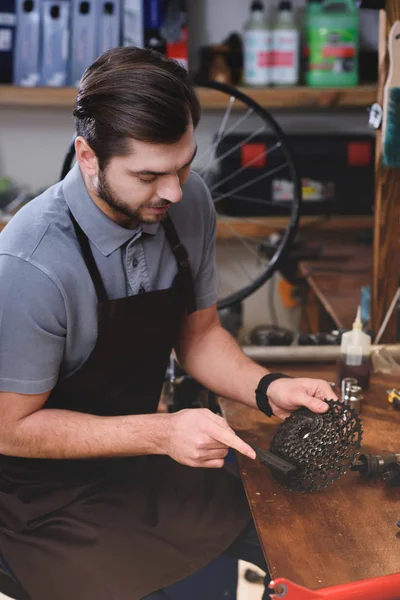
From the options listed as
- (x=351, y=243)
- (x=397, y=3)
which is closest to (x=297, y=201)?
(x=397, y=3)

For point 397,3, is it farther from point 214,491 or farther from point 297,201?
point 214,491

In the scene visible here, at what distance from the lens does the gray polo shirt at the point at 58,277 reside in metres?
1.31

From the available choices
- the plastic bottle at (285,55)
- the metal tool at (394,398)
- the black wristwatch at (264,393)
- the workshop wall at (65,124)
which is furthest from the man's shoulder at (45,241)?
the workshop wall at (65,124)

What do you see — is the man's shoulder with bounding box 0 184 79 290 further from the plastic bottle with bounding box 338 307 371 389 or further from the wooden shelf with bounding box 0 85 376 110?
the wooden shelf with bounding box 0 85 376 110

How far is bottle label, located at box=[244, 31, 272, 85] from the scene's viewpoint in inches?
124

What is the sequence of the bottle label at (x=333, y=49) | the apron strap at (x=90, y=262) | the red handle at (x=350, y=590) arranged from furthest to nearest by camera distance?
the bottle label at (x=333, y=49) < the apron strap at (x=90, y=262) < the red handle at (x=350, y=590)

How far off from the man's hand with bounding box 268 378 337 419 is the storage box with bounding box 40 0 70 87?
206 cm

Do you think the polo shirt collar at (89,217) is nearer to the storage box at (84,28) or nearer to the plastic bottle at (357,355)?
the plastic bottle at (357,355)

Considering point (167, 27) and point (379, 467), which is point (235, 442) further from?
point (167, 27)

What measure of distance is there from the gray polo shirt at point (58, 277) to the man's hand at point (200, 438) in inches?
9.8

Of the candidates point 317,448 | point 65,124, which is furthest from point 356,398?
point 65,124

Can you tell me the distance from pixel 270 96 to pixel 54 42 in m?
0.87

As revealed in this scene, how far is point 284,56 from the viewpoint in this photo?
3.17 metres

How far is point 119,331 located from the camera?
144cm
